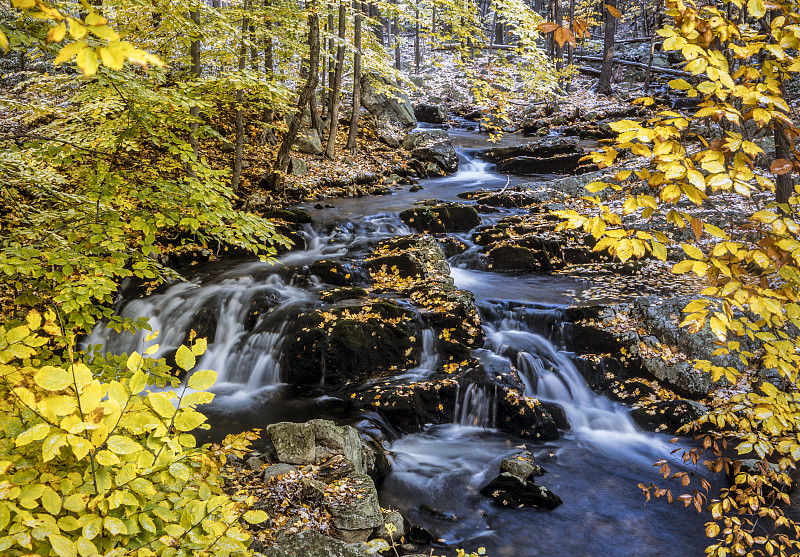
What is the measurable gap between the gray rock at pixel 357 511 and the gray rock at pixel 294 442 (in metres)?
0.64

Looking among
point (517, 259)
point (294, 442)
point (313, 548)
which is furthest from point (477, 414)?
point (517, 259)

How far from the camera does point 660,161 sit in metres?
1.70

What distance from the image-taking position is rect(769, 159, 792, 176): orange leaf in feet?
5.90

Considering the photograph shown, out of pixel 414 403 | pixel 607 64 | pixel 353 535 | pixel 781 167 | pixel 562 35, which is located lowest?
pixel 414 403

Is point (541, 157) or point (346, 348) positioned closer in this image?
point (346, 348)

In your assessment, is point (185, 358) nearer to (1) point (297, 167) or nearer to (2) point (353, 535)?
(2) point (353, 535)

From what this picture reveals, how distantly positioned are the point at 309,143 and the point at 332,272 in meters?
8.53

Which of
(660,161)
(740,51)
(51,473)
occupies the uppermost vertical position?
(740,51)

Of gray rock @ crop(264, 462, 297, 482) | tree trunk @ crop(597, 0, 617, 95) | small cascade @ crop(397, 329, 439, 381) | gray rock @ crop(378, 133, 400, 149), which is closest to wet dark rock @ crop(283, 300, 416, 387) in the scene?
small cascade @ crop(397, 329, 439, 381)

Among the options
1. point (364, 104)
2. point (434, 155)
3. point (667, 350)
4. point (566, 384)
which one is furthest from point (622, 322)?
point (364, 104)

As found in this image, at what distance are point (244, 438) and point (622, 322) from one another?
651 cm

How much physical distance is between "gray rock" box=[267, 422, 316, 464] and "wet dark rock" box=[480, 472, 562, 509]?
2300mm

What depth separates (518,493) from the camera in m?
5.45

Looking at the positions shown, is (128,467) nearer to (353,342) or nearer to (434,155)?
(353,342)
